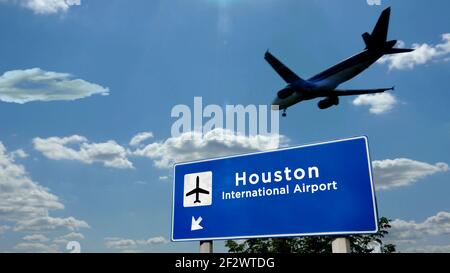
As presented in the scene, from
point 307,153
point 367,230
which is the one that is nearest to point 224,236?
point 307,153

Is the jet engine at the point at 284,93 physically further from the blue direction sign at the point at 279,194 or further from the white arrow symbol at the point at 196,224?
the white arrow symbol at the point at 196,224

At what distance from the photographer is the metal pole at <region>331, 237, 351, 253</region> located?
278 inches

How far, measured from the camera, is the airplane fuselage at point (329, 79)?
1791 inches

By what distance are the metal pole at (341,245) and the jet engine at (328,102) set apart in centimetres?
4454

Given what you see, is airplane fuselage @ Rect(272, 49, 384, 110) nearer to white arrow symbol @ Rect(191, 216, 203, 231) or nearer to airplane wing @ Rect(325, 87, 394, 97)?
airplane wing @ Rect(325, 87, 394, 97)

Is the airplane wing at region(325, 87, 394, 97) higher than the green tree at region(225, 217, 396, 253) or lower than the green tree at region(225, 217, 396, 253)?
higher

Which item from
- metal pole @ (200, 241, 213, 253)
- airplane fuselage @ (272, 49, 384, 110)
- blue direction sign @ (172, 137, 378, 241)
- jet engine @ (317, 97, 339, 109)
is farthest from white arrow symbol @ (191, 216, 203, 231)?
jet engine @ (317, 97, 339, 109)

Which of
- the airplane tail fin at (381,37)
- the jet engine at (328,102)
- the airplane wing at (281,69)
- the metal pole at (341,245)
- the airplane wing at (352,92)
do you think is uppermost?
the airplane tail fin at (381,37)

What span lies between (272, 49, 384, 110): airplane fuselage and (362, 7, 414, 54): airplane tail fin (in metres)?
0.75

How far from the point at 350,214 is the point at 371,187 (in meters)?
0.60

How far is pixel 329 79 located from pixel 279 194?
138 feet

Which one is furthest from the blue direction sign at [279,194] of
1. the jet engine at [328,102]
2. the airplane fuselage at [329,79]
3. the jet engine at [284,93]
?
the jet engine at [328,102]
